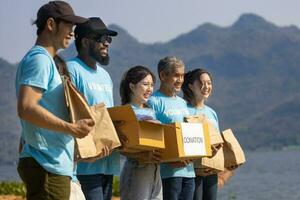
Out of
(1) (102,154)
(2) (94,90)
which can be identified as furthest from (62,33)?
(2) (94,90)

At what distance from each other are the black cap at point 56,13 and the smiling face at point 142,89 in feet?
5.13

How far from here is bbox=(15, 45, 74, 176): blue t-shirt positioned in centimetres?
407

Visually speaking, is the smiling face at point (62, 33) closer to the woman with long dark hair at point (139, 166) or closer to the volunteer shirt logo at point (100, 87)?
the volunteer shirt logo at point (100, 87)

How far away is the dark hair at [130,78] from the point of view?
5816mm

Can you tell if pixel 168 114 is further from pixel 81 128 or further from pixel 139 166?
pixel 81 128

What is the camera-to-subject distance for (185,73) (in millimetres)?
6730

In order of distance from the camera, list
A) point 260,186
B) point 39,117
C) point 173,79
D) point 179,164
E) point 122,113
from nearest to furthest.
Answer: point 39,117, point 122,113, point 179,164, point 173,79, point 260,186

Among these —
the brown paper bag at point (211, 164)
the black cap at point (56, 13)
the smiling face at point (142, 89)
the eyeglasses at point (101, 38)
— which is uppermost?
the black cap at point (56, 13)

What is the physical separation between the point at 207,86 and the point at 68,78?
2501mm

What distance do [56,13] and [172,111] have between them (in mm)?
2057

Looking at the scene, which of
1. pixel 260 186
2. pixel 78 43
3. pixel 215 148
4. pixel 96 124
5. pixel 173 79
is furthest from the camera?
pixel 260 186

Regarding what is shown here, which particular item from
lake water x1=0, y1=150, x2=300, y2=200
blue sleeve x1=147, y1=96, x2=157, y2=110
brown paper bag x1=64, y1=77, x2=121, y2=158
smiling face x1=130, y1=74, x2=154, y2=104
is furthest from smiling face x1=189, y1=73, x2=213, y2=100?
lake water x1=0, y1=150, x2=300, y2=200

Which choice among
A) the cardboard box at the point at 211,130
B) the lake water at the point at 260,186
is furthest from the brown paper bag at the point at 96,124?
the lake water at the point at 260,186

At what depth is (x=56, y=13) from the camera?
423 centimetres
